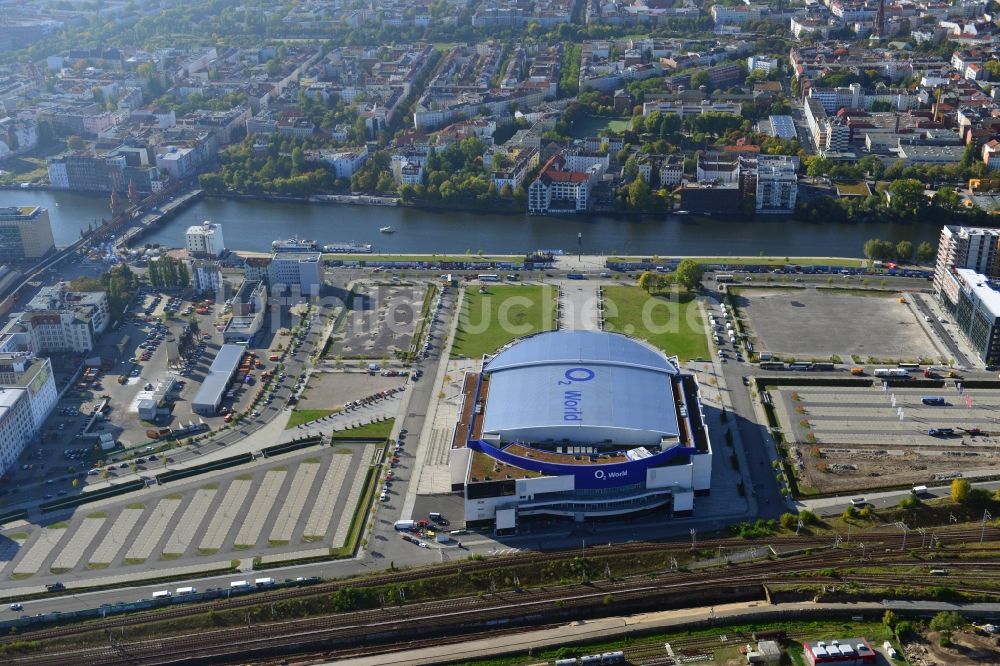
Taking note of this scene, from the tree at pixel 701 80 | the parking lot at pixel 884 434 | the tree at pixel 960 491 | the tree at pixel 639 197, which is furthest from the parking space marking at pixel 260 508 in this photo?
the tree at pixel 701 80

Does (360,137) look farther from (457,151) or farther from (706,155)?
(706,155)

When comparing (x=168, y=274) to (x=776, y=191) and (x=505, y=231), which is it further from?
(x=776, y=191)

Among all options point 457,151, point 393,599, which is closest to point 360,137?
point 457,151

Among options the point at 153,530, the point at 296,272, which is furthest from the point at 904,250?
the point at 153,530

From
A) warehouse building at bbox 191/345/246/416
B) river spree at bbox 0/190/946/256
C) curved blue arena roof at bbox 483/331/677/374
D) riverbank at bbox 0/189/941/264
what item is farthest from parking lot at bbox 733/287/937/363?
warehouse building at bbox 191/345/246/416

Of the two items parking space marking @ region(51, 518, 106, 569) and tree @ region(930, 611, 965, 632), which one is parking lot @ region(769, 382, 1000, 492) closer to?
tree @ region(930, 611, 965, 632)

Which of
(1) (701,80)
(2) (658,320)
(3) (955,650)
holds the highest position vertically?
(1) (701,80)

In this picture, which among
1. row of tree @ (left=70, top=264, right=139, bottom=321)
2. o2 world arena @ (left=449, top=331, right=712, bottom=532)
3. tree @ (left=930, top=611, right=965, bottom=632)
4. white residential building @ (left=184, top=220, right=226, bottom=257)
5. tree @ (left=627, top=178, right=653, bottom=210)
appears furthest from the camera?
tree @ (left=627, top=178, right=653, bottom=210)

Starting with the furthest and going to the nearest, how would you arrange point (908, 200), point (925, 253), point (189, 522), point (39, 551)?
point (908, 200) → point (925, 253) → point (189, 522) → point (39, 551)
